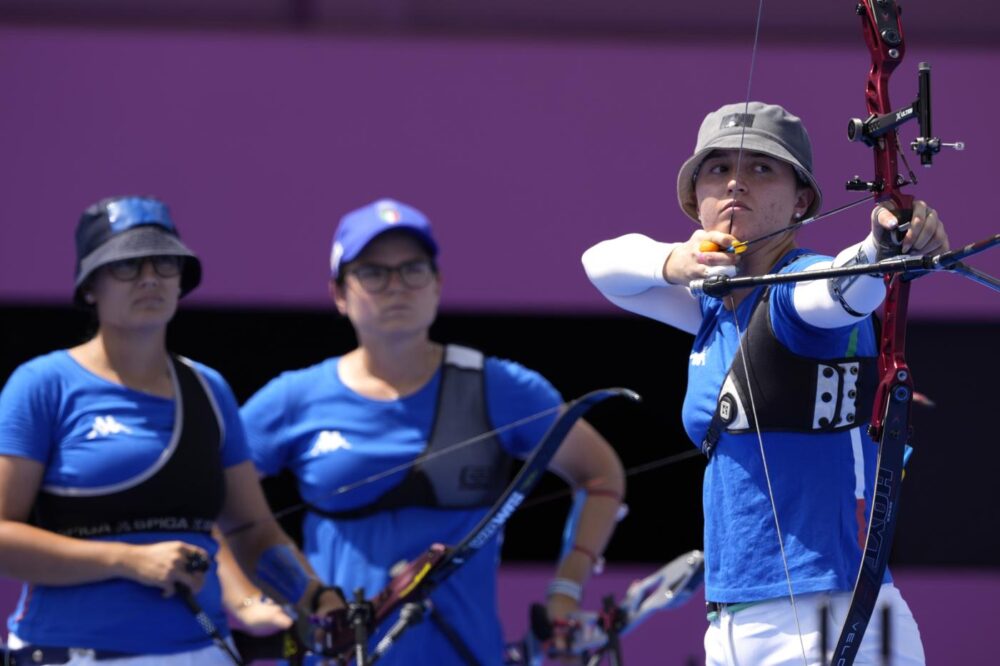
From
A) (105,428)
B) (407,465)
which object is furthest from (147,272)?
(407,465)

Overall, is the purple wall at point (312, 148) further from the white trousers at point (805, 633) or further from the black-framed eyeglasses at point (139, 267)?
the white trousers at point (805, 633)

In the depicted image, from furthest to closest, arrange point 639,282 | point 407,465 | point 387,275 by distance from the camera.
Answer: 1. point 387,275
2. point 407,465
3. point 639,282

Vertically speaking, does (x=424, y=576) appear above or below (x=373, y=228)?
below

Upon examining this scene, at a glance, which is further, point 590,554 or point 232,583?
point 590,554

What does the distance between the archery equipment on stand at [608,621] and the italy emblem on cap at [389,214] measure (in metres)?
0.84

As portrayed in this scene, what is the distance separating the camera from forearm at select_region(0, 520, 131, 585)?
104 inches

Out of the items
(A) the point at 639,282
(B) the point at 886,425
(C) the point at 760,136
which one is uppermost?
(C) the point at 760,136

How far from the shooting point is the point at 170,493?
278 centimetres

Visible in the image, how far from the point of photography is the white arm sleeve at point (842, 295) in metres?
1.91

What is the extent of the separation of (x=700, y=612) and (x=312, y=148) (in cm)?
177

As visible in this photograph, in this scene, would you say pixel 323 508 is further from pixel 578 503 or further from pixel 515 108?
pixel 515 108

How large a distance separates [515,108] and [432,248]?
1.50 m

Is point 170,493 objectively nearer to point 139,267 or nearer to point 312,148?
point 139,267

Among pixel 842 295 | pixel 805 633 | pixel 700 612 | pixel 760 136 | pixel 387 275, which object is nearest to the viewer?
pixel 842 295
